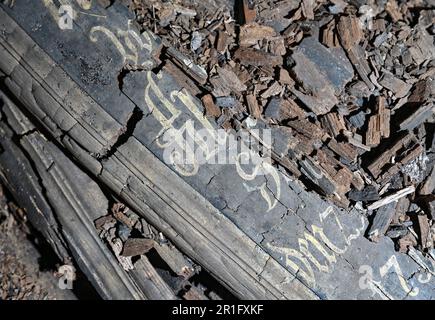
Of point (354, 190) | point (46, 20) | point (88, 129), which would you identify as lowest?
point (354, 190)

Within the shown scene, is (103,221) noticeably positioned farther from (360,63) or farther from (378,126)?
(360,63)

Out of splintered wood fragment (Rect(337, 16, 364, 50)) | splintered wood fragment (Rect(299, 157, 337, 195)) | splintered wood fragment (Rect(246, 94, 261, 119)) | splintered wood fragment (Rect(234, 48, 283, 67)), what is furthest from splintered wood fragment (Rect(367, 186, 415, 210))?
splintered wood fragment (Rect(234, 48, 283, 67))

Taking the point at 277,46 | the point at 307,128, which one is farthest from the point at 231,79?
the point at 307,128

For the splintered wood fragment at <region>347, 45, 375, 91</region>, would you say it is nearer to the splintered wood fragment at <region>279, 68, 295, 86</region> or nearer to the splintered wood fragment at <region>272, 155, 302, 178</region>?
the splintered wood fragment at <region>279, 68, 295, 86</region>

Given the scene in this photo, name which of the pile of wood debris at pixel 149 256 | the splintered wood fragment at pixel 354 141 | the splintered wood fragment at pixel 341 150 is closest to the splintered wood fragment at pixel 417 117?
the splintered wood fragment at pixel 354 141

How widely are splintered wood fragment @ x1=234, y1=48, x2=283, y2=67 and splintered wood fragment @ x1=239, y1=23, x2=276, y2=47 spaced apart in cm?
9

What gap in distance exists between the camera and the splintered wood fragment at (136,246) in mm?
3721

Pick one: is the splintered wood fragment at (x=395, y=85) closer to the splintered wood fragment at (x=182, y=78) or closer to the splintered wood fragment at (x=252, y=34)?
the splintered wood fragment at (x=252, y=34)

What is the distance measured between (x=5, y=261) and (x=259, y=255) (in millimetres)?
2482

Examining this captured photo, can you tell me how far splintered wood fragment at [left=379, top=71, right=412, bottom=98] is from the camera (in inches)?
150

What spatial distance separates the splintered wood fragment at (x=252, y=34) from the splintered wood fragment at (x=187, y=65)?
471mm
